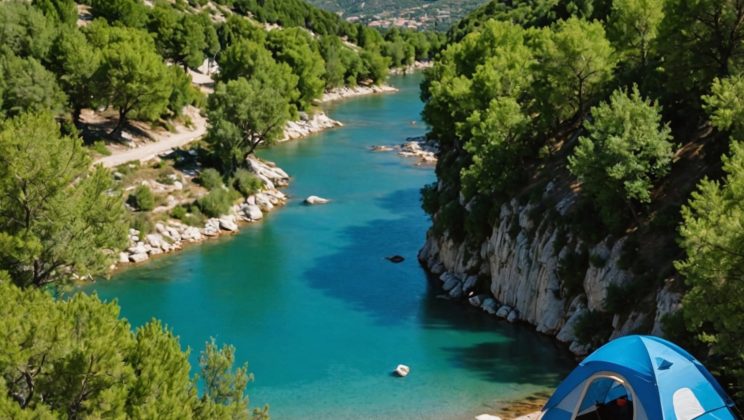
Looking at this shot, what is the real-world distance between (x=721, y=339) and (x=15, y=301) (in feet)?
71.7

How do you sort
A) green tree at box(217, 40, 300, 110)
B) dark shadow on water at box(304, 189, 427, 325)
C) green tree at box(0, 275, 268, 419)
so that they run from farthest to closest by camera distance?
1. green tree at box(217, 40, 300, 110)
2. dark shadow on water at box(304, 189, 427, 325)
3. green tree at box(0, 275, 268, 419)

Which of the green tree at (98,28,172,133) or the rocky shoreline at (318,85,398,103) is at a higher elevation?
the green tree at (98,28,172,133)

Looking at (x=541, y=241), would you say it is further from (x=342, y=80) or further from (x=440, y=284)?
(x=342, y=80)

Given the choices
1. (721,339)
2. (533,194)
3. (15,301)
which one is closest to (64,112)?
(533,194)

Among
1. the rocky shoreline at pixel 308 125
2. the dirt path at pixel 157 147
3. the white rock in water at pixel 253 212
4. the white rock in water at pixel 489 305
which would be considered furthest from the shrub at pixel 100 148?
the white rock in water at pixel 489 305

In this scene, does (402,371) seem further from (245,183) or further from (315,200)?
(245,183)

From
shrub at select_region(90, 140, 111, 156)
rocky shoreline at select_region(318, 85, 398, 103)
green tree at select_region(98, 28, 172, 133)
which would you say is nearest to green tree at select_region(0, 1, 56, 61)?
green tree at select_region(98, 28, 172, 133)

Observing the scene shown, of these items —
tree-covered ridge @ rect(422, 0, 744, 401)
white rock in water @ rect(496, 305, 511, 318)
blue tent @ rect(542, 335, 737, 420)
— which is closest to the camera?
blue tent @ rect(542, 335, 737, 420)

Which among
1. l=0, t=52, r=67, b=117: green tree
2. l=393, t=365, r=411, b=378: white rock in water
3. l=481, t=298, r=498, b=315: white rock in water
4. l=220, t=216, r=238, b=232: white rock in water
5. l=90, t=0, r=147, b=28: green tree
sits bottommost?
l=220, t=216, r=238, b=232: white rock in water

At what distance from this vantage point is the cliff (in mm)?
36019

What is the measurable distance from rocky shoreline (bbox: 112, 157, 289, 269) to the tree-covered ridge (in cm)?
1611

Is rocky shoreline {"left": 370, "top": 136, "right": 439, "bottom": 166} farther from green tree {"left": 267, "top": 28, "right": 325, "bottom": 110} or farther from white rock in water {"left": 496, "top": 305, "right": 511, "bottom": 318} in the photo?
white rock in water {"left": 496, "top": 305, "right": 511, "bottom": 318}

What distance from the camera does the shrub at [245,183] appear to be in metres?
67.1

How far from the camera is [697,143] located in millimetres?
39656
